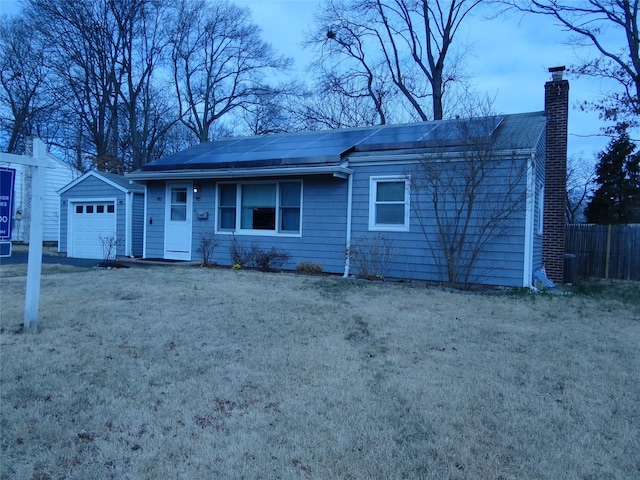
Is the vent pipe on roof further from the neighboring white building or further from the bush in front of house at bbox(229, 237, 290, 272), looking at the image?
the neighboring white building

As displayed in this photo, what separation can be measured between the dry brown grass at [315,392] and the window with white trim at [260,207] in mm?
5077

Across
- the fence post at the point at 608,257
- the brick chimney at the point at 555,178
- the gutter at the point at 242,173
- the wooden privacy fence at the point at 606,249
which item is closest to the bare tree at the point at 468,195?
the gutter at the point at 242,173

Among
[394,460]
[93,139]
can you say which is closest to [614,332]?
[394,460]

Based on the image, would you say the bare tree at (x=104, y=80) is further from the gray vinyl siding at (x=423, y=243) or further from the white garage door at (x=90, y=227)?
the gray vinyl siding at (x=423, y=243)

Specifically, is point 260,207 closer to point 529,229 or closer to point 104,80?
point 529,229

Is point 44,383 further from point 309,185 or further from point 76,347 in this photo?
point 309,185

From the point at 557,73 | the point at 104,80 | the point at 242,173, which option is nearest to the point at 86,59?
the point at 104,80

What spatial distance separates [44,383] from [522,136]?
9334 millimetres

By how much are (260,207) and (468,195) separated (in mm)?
5384

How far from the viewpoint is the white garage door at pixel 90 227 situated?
1680cm

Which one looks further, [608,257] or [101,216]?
[101,216]

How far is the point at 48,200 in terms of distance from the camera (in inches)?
960

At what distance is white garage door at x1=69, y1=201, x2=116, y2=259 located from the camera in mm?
16797

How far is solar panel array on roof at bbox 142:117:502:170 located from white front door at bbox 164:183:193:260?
0.71 m
